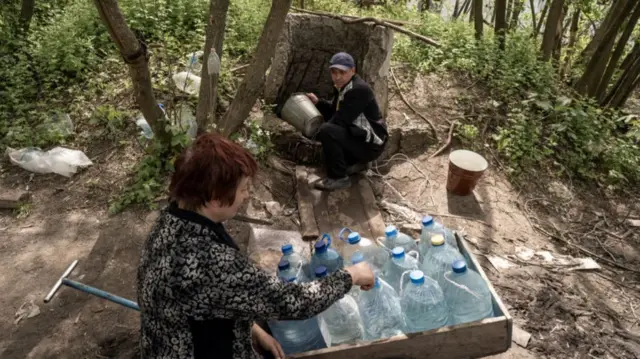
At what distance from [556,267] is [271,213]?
2.71 meters

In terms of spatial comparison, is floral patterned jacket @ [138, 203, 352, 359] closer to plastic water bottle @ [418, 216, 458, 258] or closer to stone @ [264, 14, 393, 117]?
plastic water bottle @ [418, 216, 458, 258]

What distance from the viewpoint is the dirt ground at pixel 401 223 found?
3.12 metres

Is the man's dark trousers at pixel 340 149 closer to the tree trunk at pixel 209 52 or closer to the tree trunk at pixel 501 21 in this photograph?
the tree trunk at pixel 209 52

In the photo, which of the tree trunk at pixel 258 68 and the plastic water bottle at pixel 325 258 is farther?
the tree trunk at pixel 258 68

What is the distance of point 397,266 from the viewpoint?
2.52m

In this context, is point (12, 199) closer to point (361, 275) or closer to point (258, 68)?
point (258, 68)

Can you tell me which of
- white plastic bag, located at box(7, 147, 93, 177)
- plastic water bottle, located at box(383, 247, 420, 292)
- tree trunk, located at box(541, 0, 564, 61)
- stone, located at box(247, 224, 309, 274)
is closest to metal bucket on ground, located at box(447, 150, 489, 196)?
stone, located at box(247, 224, 309, 274)

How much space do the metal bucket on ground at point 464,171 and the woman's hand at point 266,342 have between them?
3.10 m

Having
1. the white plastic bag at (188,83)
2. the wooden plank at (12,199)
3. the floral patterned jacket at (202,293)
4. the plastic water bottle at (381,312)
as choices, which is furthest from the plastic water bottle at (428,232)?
the wooden plank at (12,199)

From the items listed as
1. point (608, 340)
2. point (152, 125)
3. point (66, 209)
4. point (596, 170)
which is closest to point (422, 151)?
point (596, 170)

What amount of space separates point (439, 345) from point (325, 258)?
77cm

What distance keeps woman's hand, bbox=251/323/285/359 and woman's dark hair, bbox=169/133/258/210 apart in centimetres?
81

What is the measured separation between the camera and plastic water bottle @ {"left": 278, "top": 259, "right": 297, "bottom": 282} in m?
2.33

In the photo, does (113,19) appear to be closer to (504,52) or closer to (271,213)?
(271,213)
